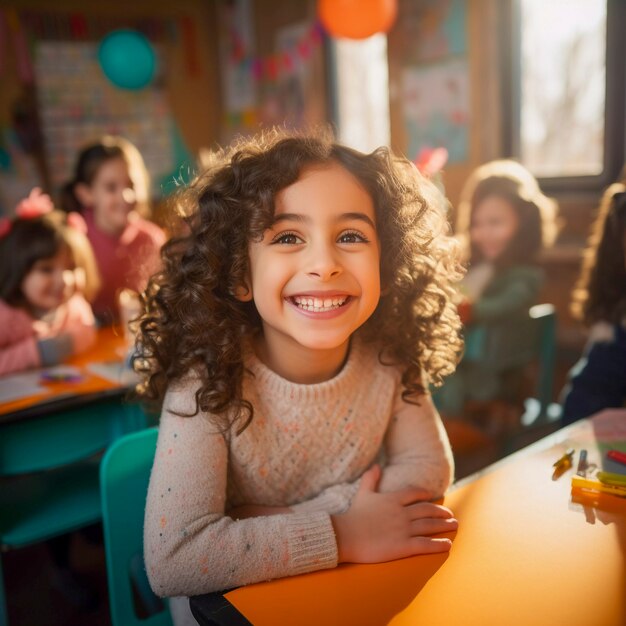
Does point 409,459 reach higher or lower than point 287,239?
lower

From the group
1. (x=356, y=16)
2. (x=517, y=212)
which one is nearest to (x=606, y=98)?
(x=517, y=212)

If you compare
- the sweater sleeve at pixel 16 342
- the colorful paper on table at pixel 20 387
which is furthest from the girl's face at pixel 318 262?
the sweater sleeve at pixel 16 342

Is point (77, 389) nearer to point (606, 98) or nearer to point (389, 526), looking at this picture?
point (389, 526)

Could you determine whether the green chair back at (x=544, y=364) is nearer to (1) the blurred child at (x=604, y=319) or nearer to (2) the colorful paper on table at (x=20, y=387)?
(1) the blurred child at (x=604, y=319)

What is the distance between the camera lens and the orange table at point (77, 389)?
1619 mm

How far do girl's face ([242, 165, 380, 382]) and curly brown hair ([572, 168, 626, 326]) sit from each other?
3.37 feet

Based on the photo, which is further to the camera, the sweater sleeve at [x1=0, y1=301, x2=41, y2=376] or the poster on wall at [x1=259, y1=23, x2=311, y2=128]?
the poster on wall at [x1=259, y1=23, x2=311, y2=128]

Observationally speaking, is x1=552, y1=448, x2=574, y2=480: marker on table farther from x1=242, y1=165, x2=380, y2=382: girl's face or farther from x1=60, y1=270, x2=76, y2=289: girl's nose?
x1=60, y1=270, x2=76, y2=289: girl's nose

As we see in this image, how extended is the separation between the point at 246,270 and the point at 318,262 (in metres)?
0.14

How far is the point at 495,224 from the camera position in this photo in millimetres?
2781

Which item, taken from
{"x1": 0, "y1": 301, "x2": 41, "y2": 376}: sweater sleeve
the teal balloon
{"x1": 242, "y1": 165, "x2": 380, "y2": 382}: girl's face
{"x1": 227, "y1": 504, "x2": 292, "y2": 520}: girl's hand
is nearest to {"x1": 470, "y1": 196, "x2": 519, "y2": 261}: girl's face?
{"x1": 0, "y1": 301, "x2": 41, "y2": 376}: sweater sleeve

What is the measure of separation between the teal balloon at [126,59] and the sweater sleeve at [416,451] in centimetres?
400

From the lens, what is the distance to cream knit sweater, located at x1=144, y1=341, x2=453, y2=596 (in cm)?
86

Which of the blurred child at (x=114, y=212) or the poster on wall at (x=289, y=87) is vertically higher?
the poster on wall at (x=289, y=87)
